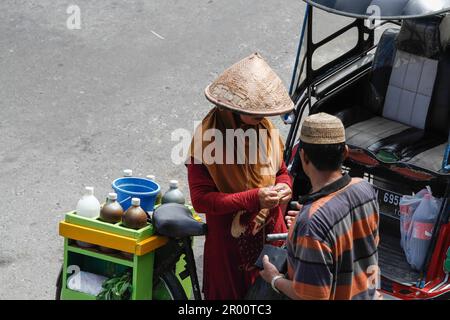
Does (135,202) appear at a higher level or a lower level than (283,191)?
lower

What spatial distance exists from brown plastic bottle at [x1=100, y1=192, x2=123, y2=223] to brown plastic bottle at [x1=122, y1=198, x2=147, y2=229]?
80mm

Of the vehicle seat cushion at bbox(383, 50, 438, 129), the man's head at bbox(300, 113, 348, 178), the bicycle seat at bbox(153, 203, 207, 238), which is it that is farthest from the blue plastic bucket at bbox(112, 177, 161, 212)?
the vehicle seat cushion at bbox(383, 50, 438, 129)

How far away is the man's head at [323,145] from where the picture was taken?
3891 mm

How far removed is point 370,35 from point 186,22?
3677 mm

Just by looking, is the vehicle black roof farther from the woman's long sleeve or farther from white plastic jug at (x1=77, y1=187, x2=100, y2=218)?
white plastic jug at (x1=77, y1=187, x2=100, y2=218)

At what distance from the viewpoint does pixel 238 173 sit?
15.6 ft

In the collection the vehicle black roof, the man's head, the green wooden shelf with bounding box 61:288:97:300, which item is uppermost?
the vehicle black roof

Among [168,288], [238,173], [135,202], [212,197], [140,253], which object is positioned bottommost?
[168,288]

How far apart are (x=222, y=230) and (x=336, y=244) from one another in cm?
112

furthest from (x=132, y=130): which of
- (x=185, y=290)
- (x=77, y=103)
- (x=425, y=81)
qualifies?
(x=185, y=290)

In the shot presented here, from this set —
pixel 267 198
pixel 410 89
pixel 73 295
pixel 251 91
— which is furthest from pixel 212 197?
pixel 410 89

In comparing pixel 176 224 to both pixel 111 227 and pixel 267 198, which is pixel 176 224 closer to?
pixel 111 227

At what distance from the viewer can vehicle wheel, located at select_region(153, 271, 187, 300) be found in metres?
5.00
